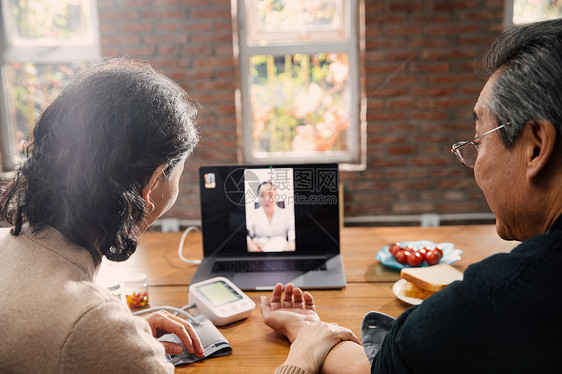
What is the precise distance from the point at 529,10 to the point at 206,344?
291 centimetres

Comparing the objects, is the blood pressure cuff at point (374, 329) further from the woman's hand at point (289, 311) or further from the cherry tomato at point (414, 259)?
the cherry tomato at point (414, 259)

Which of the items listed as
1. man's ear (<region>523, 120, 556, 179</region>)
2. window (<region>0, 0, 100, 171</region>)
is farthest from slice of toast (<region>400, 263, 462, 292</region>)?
window (<region>0, 0, 100, 171</region>)

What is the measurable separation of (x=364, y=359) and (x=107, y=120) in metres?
0.65

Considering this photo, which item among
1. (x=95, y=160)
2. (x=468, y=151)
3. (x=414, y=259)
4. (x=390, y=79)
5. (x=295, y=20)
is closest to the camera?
(x=95, y=160)

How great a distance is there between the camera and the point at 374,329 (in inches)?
37.8

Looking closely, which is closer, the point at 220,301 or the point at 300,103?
the point at 220,301

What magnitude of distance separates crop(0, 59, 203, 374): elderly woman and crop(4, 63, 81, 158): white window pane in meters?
2.51

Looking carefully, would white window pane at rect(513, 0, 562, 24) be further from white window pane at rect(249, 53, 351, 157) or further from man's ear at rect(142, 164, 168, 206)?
man's ear at rect(142, 164, 168, 206)

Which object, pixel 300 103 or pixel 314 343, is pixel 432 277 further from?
pixel 300 103

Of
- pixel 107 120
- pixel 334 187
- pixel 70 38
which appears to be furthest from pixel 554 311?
pixel 70 38

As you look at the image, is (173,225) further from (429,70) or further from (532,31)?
(532,31)

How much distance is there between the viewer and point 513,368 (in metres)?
0.61

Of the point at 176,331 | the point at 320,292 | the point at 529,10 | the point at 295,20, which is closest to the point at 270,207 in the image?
the point at 320,292

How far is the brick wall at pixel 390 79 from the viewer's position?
2680mm
